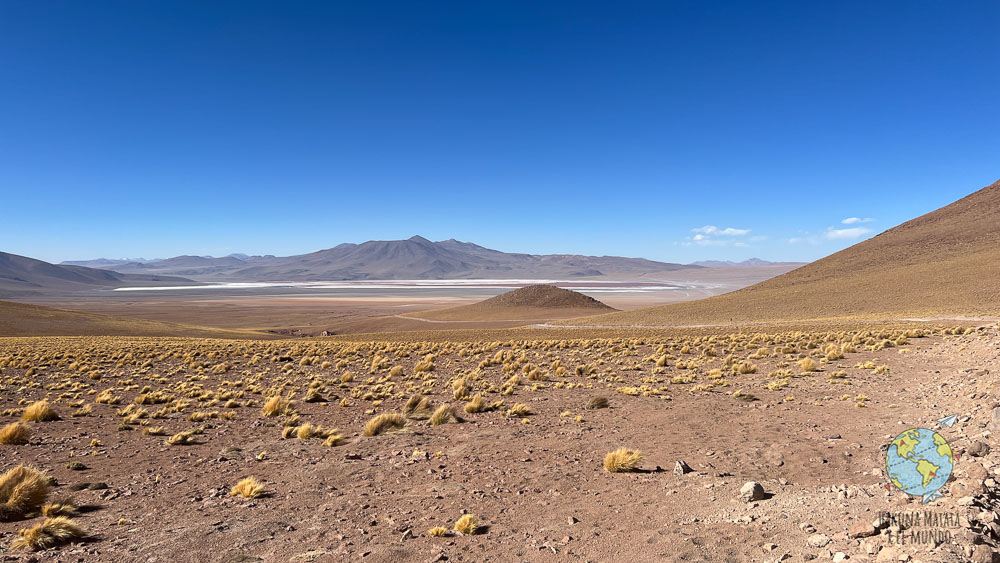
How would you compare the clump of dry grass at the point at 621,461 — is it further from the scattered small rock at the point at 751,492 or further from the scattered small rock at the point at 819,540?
the scattered small rock at the point at 819,540

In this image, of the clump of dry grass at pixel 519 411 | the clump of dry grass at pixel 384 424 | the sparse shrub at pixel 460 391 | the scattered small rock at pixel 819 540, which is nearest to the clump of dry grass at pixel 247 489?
the clump of dry grass at pixel 384 424

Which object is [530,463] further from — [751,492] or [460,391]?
[460,391]

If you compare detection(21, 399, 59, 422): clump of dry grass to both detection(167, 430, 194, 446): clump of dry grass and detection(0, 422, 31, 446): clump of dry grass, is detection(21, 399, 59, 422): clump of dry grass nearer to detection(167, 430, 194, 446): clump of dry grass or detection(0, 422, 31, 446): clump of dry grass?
detection(0, 422, 31, 446): clump of dry grass

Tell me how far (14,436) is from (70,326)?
1766 inches

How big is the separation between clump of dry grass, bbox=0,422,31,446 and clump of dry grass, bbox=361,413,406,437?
231 inches

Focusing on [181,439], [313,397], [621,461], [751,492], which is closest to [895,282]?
[621,461]

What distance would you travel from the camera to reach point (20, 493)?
19.4 ft

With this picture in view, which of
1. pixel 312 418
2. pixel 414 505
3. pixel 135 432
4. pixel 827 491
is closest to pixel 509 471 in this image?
pixel 414 505

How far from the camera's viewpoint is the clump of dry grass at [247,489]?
6453 mm

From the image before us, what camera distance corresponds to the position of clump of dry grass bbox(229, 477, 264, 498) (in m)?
6.45

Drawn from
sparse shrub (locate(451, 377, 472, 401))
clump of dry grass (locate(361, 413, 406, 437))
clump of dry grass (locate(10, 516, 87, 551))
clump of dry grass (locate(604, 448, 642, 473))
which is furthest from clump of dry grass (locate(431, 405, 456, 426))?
clump of dry grass (locate(10, 516, 87, 551))

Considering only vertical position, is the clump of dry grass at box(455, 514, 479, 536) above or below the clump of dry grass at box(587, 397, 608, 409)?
above

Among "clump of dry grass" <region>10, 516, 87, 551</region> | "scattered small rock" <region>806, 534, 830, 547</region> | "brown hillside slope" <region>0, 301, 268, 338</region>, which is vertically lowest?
"brown hillside slope" <region>0, 301, 268, 338</region>

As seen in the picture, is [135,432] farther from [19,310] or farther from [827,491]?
[19,310]
